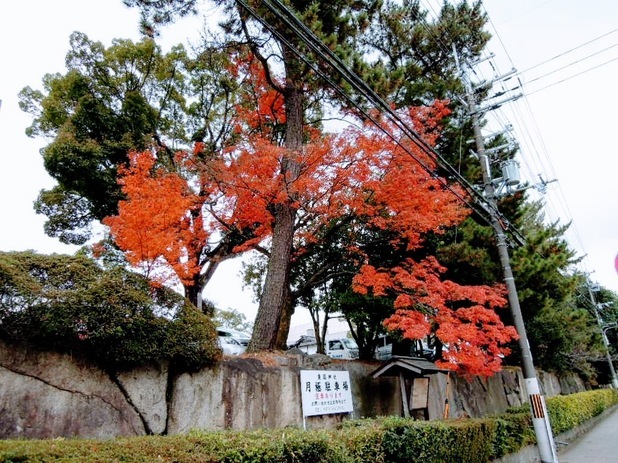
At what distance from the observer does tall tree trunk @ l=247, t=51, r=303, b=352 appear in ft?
32.8

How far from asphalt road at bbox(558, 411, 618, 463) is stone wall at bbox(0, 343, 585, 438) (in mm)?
6178

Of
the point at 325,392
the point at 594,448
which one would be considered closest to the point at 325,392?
the point at 325,392

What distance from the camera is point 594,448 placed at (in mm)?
12391

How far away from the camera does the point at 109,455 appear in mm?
3367

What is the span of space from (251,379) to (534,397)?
6.63m

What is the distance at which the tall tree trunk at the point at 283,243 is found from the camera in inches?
393

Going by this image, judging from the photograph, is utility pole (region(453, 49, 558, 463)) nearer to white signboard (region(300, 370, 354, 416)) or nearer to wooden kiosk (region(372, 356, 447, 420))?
wooden kiosk (region(372, 356, 447, 420))

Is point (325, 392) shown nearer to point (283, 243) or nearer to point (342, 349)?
point (283, 243)

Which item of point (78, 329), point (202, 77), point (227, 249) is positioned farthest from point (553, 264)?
point (202, 77)

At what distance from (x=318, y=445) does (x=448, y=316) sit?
6.90 m

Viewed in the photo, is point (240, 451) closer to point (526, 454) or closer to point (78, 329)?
point (78, 329)

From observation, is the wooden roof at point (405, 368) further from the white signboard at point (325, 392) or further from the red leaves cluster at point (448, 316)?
the white signboard at point (325, 392)

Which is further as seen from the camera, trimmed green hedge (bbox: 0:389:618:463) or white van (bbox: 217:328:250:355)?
white van (bbox: 217:328:250:355)

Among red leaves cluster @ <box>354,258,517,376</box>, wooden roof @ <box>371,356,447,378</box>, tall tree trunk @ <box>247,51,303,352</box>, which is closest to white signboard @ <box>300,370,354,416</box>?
wooden roof @ <box>371,356,447,378</box>
